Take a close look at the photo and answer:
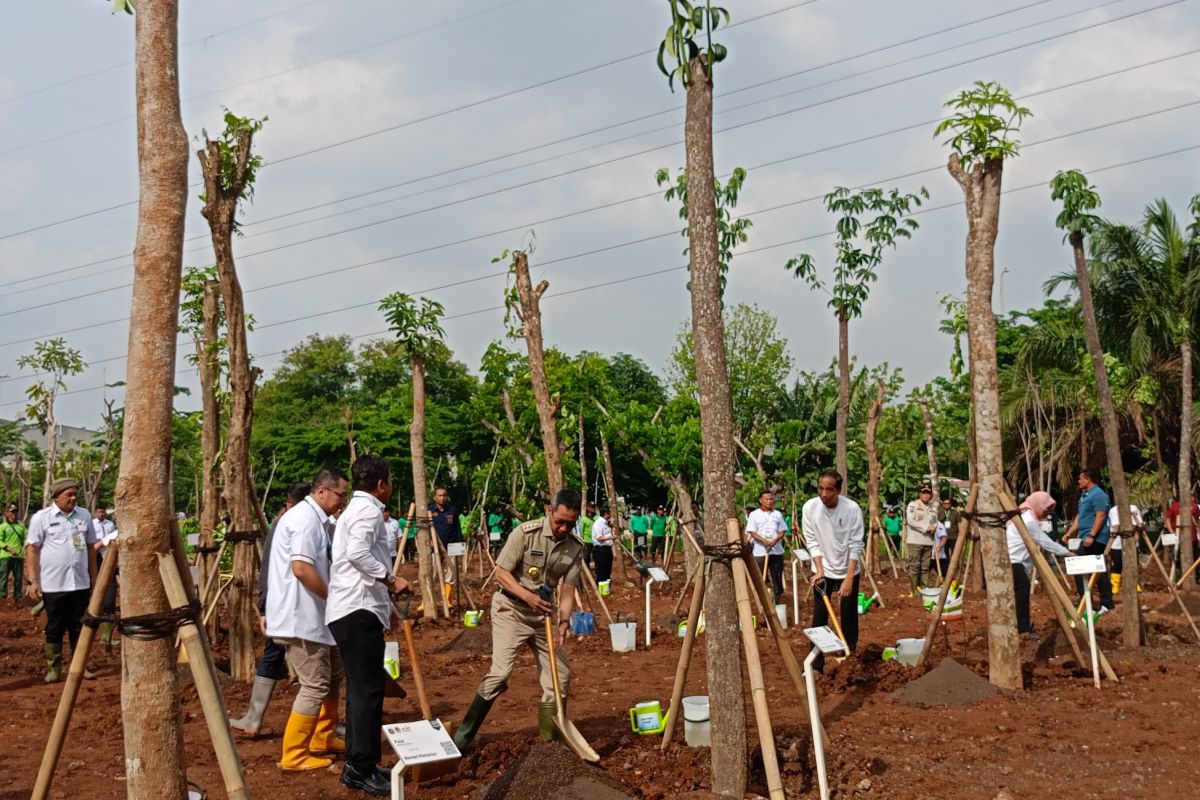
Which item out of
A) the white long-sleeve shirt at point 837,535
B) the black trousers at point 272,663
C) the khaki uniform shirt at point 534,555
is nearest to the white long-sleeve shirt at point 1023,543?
the white long-sleeve shirt at point 837,535

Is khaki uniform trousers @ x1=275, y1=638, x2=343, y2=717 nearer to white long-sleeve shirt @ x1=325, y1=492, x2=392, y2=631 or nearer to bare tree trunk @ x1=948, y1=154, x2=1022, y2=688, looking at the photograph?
white long-sleeve shirt @ x1=325, y1=492, x2=392, y2=631

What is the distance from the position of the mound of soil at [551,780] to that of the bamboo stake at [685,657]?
2.65ft

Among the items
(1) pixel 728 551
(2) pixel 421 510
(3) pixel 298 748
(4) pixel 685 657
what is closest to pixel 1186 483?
(2) pixel 421 510

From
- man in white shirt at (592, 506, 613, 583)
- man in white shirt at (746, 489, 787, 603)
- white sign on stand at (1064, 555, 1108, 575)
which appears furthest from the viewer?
man in white shirt at (592, 506, 613, 583)

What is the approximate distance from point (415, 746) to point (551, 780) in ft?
4.66

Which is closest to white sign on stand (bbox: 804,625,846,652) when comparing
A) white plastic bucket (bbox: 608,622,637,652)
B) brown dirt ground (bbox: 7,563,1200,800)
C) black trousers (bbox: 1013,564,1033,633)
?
brown dirt ground (bbox: 7,563,1200,800)

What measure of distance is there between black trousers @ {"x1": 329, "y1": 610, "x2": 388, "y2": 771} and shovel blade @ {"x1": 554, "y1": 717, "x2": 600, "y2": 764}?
3.73 feet

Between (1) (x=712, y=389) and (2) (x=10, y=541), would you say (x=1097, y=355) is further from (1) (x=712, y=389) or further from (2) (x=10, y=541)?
(2) (x=10, y=541)

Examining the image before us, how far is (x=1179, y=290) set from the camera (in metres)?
23.6

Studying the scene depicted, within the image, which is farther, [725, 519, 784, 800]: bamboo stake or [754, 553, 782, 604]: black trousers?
[754, 553, 782, 604]: black trousers

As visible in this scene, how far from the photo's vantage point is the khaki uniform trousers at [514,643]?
7.05m

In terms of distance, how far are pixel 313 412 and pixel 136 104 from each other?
4435 cm

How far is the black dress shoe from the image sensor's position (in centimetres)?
627

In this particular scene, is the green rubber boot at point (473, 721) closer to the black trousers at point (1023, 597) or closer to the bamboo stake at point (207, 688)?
the bamboo stake at point (207, 688)
